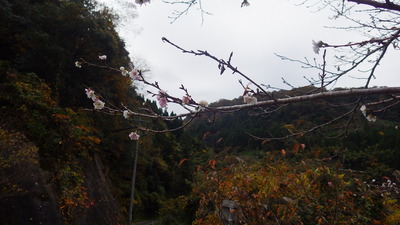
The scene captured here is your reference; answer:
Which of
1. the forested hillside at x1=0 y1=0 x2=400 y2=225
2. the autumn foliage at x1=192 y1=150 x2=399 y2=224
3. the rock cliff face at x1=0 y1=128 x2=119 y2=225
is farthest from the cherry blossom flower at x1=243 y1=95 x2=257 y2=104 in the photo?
the rock cliff face at x1=0 y1=128 x2=119 y2=225

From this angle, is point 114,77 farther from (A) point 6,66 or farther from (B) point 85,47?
(A) point 6,66

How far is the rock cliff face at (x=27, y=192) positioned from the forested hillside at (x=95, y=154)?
2cm

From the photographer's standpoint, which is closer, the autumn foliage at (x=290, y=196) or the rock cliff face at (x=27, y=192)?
the autumn foliage at (x=290, y=196)

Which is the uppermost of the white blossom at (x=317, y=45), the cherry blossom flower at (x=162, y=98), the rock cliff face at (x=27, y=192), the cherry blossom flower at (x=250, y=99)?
the white blossom at (x=317, y=45)

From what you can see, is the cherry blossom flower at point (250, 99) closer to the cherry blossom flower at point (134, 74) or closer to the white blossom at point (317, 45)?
the white blossom at point (317, 45)

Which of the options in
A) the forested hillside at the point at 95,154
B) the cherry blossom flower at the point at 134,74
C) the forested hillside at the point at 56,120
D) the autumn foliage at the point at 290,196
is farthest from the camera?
the forested hillside at the point at 56,120

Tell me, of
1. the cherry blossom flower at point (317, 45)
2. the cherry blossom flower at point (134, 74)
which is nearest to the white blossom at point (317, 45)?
the cherry blossom flower at point (317, 45)

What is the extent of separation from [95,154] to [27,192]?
3835mm

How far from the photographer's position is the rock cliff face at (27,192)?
429 centimetres

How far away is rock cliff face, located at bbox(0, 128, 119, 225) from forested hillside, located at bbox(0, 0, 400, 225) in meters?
0.02

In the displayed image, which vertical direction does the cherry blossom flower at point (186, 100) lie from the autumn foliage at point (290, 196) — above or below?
above

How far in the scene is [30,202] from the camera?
16.6ft

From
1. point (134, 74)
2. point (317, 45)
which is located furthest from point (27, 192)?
point (317, 45)

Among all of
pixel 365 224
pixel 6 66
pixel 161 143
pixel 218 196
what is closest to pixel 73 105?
pixel 6 66
